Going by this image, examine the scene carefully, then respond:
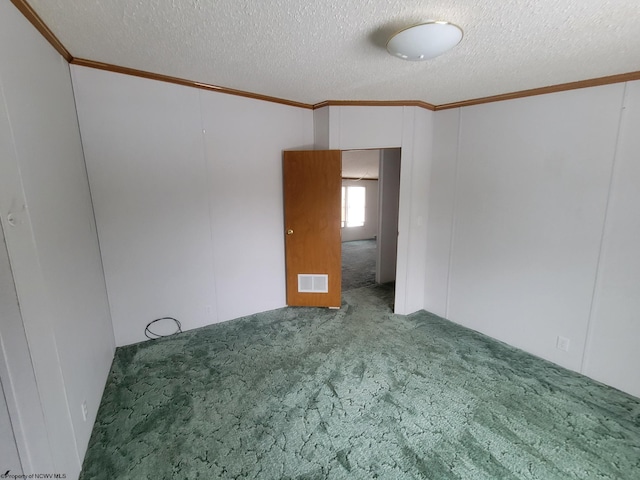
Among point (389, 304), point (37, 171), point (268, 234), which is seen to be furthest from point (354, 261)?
point (37, 171)

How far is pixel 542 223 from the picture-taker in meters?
2.45

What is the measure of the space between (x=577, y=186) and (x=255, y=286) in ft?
10.5

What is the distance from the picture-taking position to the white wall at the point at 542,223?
2090mm

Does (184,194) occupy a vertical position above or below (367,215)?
above

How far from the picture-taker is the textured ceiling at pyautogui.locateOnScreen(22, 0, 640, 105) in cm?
140

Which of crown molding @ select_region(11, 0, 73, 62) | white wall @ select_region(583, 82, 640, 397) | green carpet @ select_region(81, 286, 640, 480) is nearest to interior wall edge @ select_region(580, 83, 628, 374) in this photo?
white wall @ select_region(583, 82, 640, 397)

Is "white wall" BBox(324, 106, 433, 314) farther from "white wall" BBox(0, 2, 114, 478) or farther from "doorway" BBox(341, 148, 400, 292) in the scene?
"white wall" BBox(0, 2, 114, 478)

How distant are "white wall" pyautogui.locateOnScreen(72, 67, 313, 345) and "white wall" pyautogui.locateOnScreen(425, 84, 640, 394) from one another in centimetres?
190

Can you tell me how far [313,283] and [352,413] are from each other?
1.73 metres

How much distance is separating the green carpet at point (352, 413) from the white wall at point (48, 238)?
36 cm

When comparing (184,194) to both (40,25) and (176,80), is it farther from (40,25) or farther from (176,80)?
(40,25)

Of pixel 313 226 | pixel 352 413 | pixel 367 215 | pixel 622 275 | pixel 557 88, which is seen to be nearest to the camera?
pixel 352 413

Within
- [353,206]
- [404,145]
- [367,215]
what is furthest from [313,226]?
[367,215]

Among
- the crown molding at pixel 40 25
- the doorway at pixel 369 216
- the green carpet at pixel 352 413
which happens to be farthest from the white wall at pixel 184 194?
the doorway at pixel 369 216
